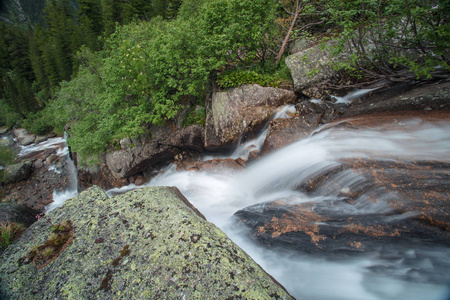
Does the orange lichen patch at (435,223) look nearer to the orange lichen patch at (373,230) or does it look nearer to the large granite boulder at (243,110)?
the orange lichen patch at (373,230)

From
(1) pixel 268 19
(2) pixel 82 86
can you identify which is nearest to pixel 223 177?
(1) pixel 268 19

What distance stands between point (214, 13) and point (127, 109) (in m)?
5.50

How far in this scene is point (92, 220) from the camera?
9.45ft

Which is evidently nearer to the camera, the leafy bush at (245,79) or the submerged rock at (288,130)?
the submerged rock at (288,130)

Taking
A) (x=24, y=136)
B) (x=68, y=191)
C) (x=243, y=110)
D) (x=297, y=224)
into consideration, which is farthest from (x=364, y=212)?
(x=24, y=136)

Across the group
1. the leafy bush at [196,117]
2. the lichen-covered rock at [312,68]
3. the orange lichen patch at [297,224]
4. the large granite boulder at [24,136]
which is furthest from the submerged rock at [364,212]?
the large granite boulder at [24,136]

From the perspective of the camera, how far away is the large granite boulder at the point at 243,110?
816 centimetres

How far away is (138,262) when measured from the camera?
2295mm

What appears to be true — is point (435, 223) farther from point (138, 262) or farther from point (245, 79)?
point (245, 79)

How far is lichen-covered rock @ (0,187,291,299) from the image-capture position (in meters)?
2.02

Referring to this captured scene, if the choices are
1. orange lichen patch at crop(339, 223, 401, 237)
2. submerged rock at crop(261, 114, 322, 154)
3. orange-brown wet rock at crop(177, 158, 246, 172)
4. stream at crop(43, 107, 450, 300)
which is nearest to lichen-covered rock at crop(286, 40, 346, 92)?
stream at crop(43, 107, 450, 300)

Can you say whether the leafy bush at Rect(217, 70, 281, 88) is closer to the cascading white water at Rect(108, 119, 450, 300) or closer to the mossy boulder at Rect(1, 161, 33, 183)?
the cascading white water at Rect(108, 119, 450, 300)

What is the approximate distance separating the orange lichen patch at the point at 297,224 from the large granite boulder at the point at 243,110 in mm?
4566

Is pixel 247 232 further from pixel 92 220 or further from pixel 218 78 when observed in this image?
pixel 218 78
